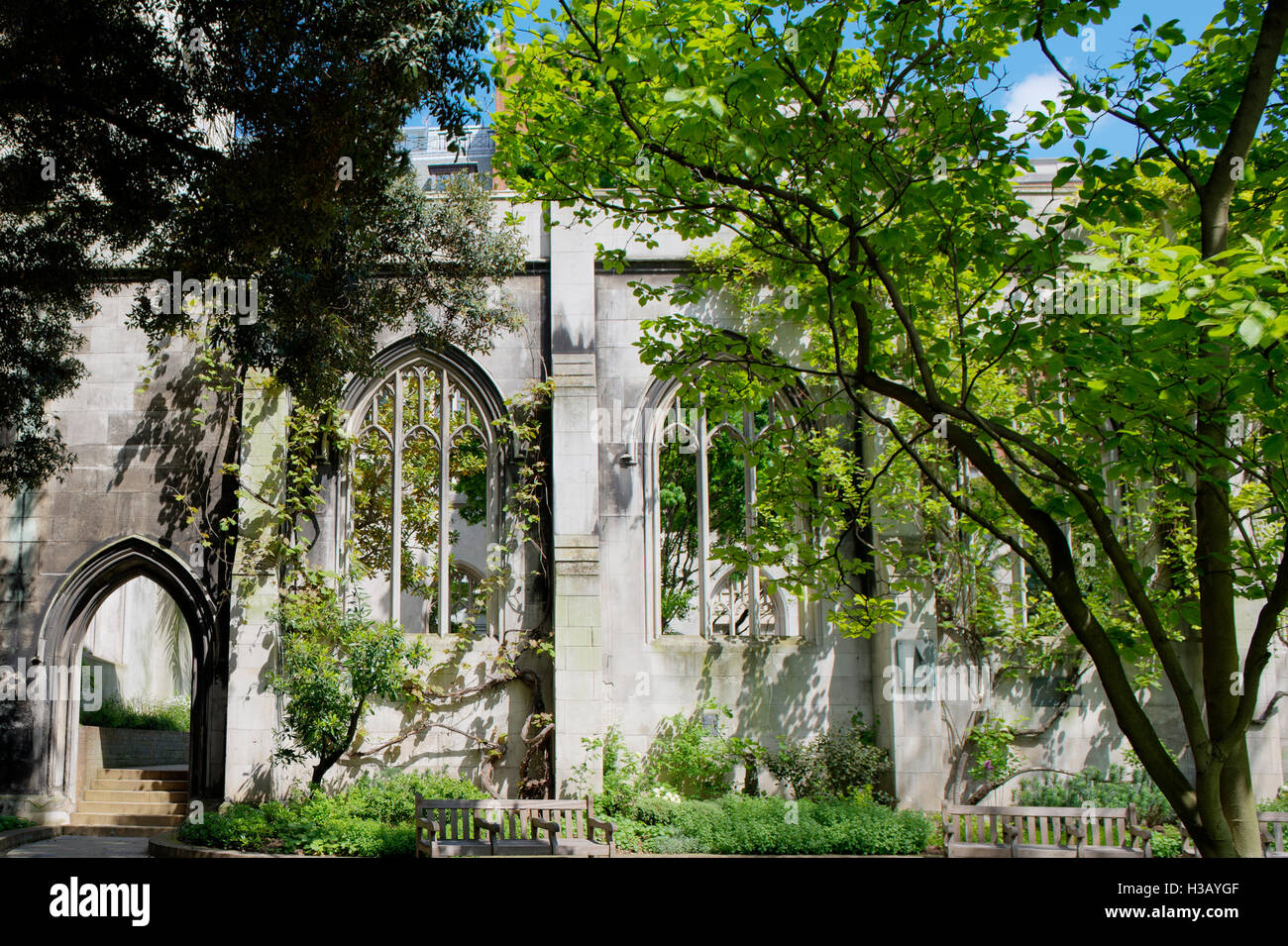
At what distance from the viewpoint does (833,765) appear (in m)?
12.2

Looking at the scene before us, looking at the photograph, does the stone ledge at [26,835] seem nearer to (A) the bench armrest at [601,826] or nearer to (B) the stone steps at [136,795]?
(B) the stone steps at [136,795]

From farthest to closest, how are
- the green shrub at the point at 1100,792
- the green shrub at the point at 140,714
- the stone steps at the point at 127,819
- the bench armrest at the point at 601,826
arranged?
the green shrub at the point at 140,714 → the stone steps at the point at 127,819 → the green shrub at the point at 1100,792 → the bench armrest at the point at 601,826

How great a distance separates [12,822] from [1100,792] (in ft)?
41.8

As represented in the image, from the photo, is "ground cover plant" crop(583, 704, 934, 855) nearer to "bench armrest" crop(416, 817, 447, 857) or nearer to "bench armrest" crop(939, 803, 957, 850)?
"bench armrest" crop(939, 803, 957, 850)

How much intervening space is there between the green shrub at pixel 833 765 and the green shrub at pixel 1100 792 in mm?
1915

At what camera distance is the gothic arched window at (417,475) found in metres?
13.2

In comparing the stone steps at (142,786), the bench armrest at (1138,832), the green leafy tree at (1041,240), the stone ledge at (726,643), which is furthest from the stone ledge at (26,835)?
the bench armrest at (1138,832)

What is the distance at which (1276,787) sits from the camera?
12609 mm

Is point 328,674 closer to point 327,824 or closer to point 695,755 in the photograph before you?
point 327,824

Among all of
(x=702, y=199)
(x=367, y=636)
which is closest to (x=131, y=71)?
(x=702, y=199)

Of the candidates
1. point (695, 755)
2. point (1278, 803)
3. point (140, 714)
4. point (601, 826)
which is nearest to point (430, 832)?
point (601, 826)

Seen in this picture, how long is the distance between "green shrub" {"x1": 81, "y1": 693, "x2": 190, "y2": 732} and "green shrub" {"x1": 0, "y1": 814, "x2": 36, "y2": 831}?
16.7 ft

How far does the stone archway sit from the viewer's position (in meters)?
12.9

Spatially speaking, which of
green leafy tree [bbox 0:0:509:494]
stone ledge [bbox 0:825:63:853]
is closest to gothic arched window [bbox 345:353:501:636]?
green leafy tree [bbox 0:0:509:494]
